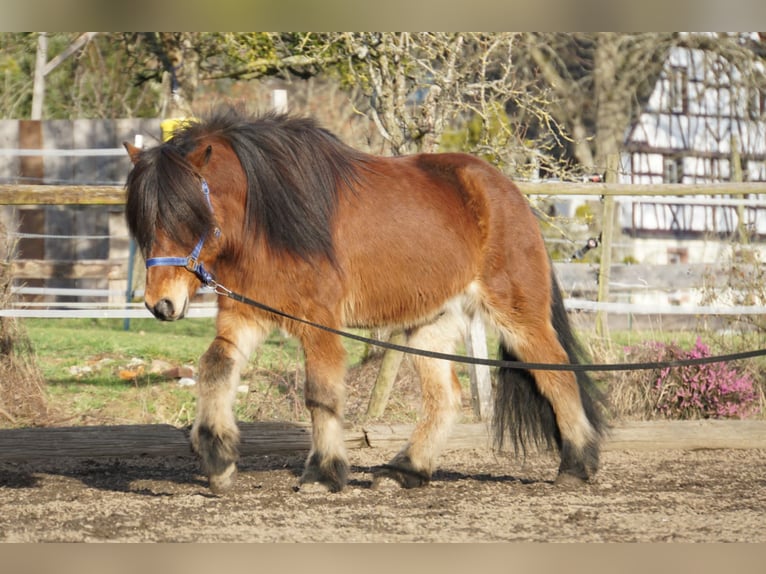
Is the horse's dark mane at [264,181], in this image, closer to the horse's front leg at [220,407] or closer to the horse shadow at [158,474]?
the horse's front leg at [220,407]

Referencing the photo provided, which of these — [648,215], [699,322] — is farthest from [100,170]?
[648,215]

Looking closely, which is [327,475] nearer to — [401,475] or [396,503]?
[396,503]

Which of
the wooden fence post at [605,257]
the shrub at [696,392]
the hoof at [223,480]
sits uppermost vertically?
the wooden fence post at [605,257]

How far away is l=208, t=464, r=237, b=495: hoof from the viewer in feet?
17.9

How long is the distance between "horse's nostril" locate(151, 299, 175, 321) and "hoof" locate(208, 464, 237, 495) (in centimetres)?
97

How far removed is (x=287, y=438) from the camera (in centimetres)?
708

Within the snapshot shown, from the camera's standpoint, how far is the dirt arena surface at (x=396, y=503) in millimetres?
4680

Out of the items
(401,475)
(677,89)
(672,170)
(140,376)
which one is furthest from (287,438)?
(672,170)

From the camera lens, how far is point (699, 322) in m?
8.86

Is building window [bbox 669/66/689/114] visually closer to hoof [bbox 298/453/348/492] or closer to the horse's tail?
the horse's tail

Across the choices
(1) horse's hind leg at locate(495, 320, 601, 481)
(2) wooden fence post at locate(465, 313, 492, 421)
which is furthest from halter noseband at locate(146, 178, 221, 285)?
(2) wooden fence post at locate(465, 313, 492, 421)

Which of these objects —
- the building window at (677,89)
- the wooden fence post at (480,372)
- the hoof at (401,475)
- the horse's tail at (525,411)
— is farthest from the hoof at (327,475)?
the building window at (677,89)

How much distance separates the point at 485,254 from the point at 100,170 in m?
10.1

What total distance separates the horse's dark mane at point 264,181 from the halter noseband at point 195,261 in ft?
0.17
